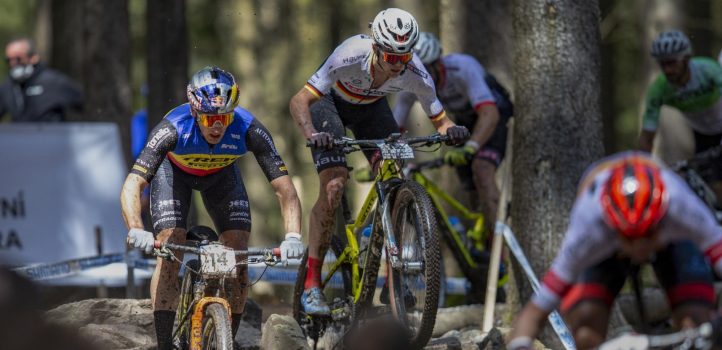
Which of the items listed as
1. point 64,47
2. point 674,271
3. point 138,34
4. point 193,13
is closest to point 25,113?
point 64,47

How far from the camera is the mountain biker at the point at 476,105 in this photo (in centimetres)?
1145

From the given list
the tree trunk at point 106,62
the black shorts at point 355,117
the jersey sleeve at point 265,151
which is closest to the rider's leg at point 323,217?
the black shorts at point 355,117

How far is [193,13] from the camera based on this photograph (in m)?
29.8

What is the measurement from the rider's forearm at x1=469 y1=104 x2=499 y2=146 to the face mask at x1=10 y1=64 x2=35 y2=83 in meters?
5.90

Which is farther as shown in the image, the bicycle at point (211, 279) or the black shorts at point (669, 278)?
the bicycle at point (211, 279)

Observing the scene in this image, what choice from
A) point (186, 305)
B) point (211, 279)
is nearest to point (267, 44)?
point (186, 305)

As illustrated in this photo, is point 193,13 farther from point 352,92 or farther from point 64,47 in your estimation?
point 352,92

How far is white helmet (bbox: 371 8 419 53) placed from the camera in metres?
8.77

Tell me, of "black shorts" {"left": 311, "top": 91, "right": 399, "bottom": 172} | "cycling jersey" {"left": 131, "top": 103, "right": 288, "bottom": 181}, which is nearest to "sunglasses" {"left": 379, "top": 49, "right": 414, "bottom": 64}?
"black shorts" {"left": 311, "top": 91, "right": 399, "bottom": 172}

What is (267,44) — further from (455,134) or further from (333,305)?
(455,134)

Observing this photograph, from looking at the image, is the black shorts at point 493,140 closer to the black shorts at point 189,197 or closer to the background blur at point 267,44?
the background blur at point 267,44

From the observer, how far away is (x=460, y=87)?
1173 cm

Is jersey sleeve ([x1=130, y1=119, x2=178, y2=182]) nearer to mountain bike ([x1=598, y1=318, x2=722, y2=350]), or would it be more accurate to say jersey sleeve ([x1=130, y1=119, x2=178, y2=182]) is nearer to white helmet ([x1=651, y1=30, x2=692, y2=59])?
mountain bike ([x1=598, y1=318, x2=722, y2=350])

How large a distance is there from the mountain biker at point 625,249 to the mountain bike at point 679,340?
17.3 inches
